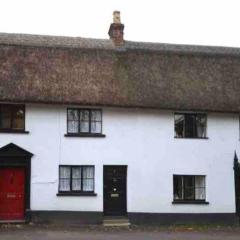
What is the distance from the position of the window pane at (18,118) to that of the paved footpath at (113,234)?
4.69m

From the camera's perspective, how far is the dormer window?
2648 cm

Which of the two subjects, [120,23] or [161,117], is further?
[120,23]

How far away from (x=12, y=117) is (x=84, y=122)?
11.1 ft

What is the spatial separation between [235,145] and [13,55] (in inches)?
468

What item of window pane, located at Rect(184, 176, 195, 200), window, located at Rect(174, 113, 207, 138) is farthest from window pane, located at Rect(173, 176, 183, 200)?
window, located at Rect(174, 113, 207, 138)

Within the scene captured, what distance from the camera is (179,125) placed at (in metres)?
27.7

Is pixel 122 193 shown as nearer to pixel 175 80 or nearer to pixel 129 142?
pixel 129 142

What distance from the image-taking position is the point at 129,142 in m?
26.8

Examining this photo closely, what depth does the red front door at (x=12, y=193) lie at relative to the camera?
25406 millimetres

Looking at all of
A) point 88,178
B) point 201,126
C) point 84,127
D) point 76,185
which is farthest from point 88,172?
point 201,126

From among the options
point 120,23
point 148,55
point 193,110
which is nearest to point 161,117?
point 193,110

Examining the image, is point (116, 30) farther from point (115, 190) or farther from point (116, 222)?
point (116, 222)

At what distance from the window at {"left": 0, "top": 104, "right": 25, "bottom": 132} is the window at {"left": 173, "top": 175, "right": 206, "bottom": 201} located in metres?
7.85

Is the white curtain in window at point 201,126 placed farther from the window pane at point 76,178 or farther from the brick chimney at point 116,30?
the window pane at point 76,178
